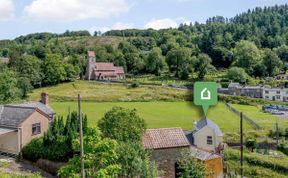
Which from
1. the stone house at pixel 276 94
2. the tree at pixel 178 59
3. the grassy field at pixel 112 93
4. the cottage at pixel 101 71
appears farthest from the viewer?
the tree at pixel 178 59

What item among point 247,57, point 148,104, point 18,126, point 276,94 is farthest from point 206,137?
point 247,57

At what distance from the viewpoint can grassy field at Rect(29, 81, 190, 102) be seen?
251ft

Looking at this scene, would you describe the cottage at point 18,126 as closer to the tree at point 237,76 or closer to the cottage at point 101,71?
the cottage at point 101,71

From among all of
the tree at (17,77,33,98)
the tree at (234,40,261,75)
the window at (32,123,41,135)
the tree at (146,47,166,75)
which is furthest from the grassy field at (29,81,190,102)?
the tree at (234,40,261,75)

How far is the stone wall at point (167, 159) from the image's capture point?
25.4 meters

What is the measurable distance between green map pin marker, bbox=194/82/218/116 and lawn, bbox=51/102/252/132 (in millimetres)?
34810

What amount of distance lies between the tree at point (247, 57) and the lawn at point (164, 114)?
52743 millimetres

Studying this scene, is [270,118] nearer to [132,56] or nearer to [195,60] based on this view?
[195,60]

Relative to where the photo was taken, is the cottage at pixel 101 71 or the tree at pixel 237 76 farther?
the cottage at pixel 101 71

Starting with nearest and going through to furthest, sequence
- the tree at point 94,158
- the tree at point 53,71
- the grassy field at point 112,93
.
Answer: the tree at point 94,158 → the grassy field at point 112,93 → the tree at point 53,71

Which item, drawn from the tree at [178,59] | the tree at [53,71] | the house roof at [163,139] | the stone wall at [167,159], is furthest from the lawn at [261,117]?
the tree at [53,71]

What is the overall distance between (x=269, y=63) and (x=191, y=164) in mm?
104139

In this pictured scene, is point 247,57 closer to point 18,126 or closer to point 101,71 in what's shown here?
point 101,71

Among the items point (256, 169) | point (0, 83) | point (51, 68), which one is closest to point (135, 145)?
point (256, 169)
